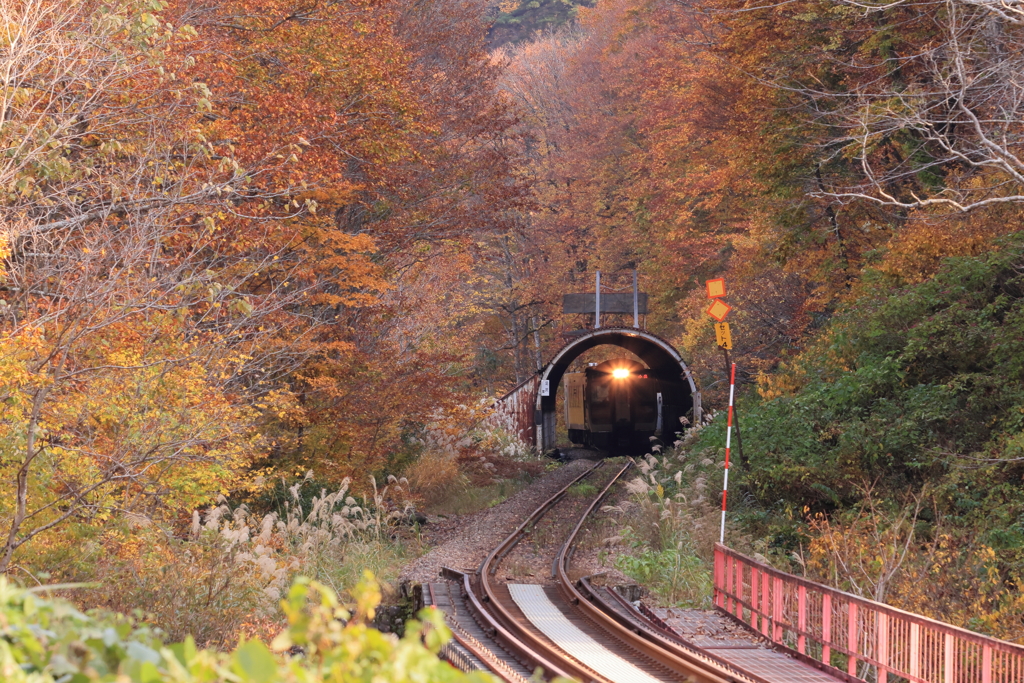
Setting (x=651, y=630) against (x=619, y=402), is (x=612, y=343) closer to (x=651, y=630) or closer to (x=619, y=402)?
(x=619, y=402)

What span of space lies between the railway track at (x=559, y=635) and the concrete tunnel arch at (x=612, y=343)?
16623mm

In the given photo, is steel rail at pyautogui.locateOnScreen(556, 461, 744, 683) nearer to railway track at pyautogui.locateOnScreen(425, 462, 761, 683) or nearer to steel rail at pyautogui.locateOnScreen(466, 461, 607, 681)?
railway track at pyautogui.locateOnScreen(425, 462, 761, 683)

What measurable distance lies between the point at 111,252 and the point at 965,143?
16.2 metres

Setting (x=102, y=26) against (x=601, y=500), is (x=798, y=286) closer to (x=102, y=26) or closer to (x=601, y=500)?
(x=601, y=500)

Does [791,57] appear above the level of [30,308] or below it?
above

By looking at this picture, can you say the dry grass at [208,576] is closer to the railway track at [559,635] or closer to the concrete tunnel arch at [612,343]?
the railway track at [559,635]

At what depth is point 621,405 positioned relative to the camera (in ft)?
115

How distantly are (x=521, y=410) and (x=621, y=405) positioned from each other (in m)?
3.57

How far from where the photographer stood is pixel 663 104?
4075 cm

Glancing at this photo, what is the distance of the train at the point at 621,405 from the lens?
3512 centimetres

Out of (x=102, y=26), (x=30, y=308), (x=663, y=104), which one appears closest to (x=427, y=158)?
(x=102, y=26)

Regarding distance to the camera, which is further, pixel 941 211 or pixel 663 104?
pixel 663 104

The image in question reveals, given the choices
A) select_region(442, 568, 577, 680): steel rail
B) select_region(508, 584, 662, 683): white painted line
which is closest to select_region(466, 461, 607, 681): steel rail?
select_region(442, 568, 577, 680): steel rail

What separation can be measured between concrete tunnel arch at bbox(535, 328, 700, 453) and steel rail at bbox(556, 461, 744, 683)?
56.4ft
